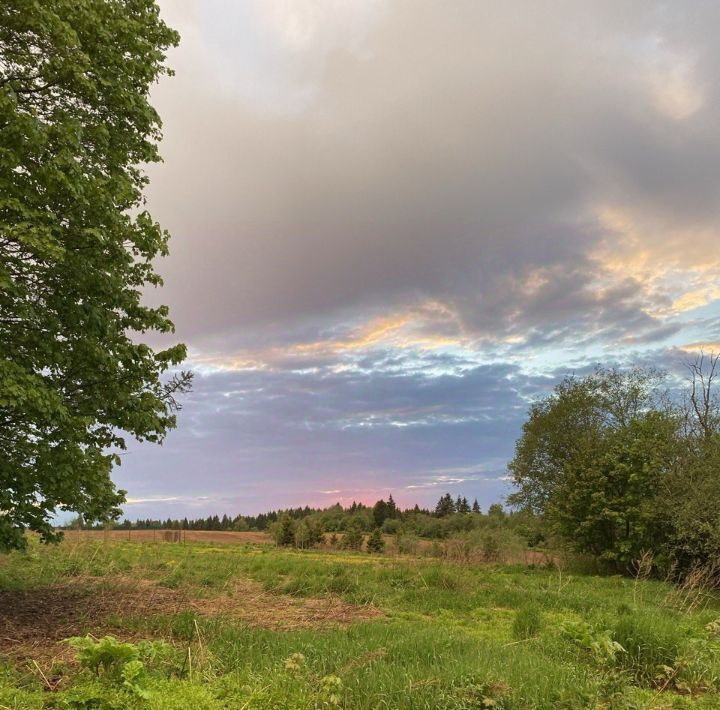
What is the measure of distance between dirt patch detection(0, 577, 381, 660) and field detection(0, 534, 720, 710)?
0.04m

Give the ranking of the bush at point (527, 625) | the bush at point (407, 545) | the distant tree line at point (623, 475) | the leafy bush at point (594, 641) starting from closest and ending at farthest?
the leafy bush at point (594, 641), the bush at point (527, 625), the distant tree line at point (623, 475), the bush at point (407, 545)

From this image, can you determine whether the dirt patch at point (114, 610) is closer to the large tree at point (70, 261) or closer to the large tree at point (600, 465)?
the large tree at point (70, 261)

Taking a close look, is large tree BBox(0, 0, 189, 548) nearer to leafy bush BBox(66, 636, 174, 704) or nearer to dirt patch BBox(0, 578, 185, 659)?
dirt patch BBox(0, 578, 185, 659)

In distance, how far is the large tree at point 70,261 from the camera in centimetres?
867

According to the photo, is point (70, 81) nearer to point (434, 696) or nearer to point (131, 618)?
point (131, 618)

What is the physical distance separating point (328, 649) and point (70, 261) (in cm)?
735

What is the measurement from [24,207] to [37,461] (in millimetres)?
4260

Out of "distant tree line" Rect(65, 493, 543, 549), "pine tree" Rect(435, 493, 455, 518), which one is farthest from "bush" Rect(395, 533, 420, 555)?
→ "pine tree" Rect(435, 493, 455, 518)

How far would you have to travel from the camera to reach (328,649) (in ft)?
23.7

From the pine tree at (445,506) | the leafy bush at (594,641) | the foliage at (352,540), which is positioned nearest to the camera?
the leafy bush at (594,641)

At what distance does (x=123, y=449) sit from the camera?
11359 millimetres

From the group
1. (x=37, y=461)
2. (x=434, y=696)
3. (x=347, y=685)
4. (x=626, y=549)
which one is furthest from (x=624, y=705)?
(x=626, y=549)

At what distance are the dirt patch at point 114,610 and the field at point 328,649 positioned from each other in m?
0.04

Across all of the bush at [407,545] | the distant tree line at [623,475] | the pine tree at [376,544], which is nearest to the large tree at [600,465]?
the distant tree line at [623,475]
